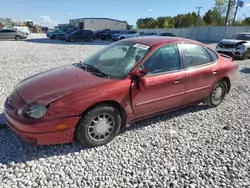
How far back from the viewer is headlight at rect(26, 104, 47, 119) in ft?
8.78

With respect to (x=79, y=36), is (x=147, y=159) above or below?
below

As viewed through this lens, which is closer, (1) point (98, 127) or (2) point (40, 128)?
(2) point (40, 128)

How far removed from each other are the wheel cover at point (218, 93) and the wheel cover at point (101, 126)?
259cm

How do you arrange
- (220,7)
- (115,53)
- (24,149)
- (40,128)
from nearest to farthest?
(40,128) < (24,149) < (115,53) < (220,7)

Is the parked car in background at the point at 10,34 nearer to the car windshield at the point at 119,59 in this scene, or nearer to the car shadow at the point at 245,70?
the car shadow at the point at 245,70

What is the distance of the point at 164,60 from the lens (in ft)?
12.0

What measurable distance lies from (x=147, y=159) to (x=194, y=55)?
2.28m

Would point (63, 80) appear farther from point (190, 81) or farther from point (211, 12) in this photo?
point (211, 12)

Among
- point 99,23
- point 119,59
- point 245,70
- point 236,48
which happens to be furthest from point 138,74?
point 99,23

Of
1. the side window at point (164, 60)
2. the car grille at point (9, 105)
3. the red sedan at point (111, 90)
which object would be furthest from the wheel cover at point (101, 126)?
the car grille at point (9, 105)

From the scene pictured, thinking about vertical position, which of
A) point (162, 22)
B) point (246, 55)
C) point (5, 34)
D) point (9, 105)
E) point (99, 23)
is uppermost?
point (162, 22)

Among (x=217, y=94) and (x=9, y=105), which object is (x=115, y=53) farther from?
(x=217, y=94)

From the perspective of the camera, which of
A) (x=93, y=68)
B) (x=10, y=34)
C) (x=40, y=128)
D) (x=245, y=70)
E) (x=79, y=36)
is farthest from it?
(x=10, y=34)

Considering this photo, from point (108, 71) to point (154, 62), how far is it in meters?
0.78
